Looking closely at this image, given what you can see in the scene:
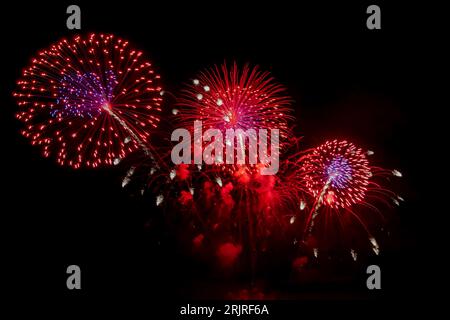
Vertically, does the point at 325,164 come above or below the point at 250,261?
above

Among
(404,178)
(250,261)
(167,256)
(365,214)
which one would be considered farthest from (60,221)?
(404,178)

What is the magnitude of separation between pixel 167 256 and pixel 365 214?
791 centimetres

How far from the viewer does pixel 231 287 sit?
13.2 meters

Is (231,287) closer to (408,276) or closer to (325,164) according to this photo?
(325,164)

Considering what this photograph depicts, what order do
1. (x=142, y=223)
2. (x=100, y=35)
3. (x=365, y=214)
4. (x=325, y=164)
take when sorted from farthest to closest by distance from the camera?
(x=365, y=214) → (x=142, y=223) → (x=325, y=164) → (x=100, y=35)

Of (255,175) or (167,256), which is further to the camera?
(167,256)

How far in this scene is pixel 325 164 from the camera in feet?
41.8

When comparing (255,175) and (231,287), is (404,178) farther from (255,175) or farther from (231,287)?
(231,287)

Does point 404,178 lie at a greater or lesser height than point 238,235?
greater

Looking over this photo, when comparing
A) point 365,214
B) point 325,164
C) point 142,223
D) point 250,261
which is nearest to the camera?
point 325,164

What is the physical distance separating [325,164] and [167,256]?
20.3ft

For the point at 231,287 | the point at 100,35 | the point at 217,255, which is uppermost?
the point at 100,35

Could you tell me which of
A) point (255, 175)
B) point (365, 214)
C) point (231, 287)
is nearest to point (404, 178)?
point (365, 214)

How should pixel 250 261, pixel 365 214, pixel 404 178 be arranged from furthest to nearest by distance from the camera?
pixel 404 178
pixel 365 214
pixel 250 261
